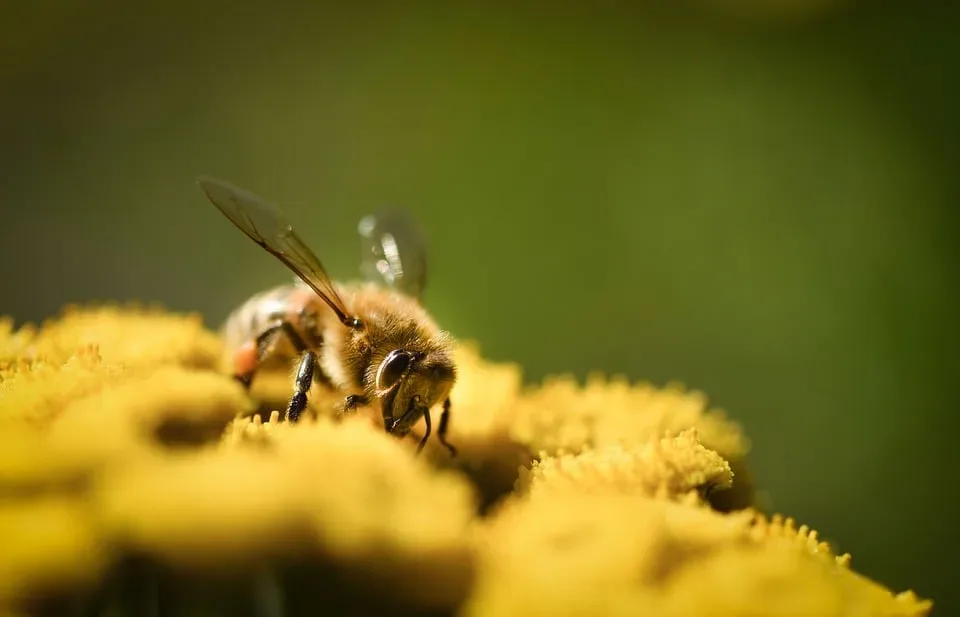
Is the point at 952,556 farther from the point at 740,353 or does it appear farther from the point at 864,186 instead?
the point at 864,186

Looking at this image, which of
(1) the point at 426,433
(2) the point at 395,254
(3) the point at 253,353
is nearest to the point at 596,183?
(2) the point at 395,254

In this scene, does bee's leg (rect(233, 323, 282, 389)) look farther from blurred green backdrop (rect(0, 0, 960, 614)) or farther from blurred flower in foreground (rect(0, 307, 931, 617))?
blurred green backdrop (rect(0, 0, 960, 614))

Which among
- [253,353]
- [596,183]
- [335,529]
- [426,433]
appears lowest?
[335,529]

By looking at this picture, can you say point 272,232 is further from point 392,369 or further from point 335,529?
point 335,529

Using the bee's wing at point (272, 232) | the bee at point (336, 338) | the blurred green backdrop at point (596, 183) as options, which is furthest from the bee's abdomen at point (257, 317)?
the blurred green backdrop at point (596, 183)

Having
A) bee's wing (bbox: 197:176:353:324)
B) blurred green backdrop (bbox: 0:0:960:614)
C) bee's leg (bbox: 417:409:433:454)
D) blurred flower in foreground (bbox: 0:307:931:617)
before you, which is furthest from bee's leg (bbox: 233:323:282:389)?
blurred green backdrop (bbox: 0:0:960:614)

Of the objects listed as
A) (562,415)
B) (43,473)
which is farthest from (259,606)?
(562,415)
